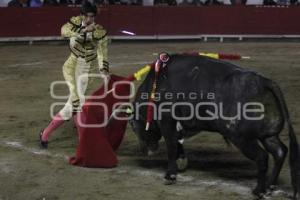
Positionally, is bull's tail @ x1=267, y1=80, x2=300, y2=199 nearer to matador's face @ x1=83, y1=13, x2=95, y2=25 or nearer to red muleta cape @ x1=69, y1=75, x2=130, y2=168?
red muleta cape @ x1=69, y1=75, x2=130, y2=168

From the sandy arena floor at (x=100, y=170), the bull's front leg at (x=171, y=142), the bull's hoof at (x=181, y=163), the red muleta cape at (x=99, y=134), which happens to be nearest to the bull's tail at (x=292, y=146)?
the sandy arena floor at (x=100, y=170)

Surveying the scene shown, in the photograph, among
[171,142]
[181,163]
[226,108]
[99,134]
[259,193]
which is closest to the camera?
[259,193]

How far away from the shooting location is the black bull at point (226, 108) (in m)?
4.97

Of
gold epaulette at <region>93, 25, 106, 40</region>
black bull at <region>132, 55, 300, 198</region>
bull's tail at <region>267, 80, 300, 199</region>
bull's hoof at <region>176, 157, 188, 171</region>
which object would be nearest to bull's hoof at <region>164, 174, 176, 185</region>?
black bull at <region>132, 55, 300, 198</region>

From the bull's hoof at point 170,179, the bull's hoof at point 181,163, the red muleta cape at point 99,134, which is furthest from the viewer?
the red muleta cape at point 99,134

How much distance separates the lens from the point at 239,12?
63.2 feet

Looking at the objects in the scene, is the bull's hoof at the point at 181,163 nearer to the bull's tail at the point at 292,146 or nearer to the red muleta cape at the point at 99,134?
the red muleta cape at the point at 99,134

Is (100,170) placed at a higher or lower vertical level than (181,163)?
lower

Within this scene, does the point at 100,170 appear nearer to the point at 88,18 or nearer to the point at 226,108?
the point at 226,108

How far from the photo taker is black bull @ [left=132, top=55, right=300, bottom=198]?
4.97m

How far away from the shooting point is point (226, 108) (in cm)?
512

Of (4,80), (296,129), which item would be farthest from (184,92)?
(4,80)

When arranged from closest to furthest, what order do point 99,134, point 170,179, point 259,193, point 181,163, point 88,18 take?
point 259,193
point 170,179
point 181,163
point 99,134
point 88,18

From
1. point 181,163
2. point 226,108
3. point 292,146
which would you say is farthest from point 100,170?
point 292,146
